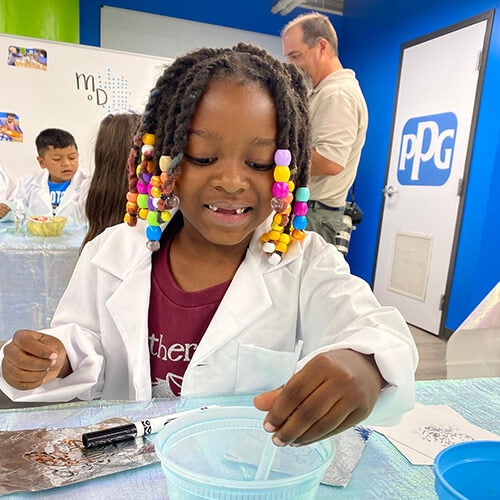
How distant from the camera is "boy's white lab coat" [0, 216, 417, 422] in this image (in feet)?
2.24

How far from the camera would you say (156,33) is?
13.4 ft

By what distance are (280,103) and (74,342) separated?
1.57ft

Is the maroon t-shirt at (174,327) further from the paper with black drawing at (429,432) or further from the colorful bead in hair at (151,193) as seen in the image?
the paper with black drawing at (429,432)

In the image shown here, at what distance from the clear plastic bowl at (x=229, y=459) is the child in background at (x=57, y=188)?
1.90 m

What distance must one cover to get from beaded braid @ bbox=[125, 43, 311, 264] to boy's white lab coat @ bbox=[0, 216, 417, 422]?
1.7 inches

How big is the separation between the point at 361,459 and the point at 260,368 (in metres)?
0.24

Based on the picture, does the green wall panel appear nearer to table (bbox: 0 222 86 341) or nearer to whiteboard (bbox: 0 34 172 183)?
whiteboard (bbox: 0 34 172 183)

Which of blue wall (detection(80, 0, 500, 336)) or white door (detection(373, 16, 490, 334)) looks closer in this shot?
blue wall (detection(80, 0, 500, 336))

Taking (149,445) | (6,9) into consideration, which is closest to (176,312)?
(149,445)

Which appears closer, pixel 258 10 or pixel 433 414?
pixel 433 414

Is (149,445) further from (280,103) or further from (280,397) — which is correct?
(280,103)

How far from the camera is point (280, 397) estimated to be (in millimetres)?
393

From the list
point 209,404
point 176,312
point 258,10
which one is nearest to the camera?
point 209,404

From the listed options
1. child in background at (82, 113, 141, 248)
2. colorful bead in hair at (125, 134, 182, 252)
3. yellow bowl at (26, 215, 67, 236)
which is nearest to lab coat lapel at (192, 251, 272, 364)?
colorful bead in hair at (125, 134, 182, 252)
